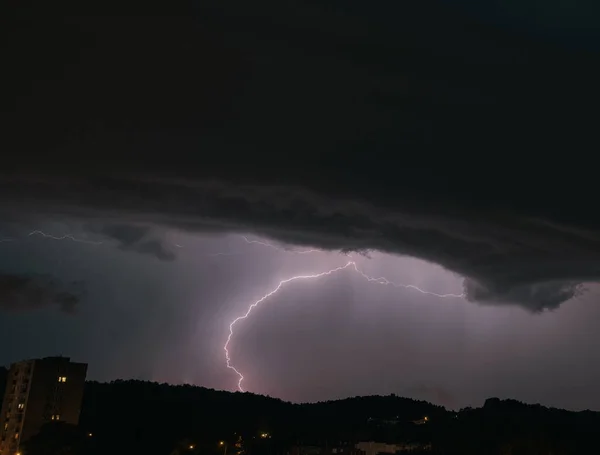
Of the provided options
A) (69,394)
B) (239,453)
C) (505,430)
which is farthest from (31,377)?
(505,430)

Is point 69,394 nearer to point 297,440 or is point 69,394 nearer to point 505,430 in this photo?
point 297,440

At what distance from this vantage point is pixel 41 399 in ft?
428

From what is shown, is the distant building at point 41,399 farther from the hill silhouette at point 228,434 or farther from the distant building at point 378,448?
the distant building at point 378,448

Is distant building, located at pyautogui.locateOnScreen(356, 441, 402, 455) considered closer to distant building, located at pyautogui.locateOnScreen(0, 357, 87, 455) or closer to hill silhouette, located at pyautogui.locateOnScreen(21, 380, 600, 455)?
hill silhouette, located at pyautogui.locateOnScreen(21, 380, 600, 455)

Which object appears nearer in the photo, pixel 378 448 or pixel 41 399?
pixel 41 399

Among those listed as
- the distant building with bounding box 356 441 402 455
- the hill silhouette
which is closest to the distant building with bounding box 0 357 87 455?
the hill silhouette

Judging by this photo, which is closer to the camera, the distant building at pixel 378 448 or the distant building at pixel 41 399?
the distant building at pixel 41 399

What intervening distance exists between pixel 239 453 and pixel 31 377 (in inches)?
2175

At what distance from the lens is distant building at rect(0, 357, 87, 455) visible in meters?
128

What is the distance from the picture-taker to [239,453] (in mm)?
166625

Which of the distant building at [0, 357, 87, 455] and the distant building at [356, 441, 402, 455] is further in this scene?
the distant building at [356, 441, 402, 455]

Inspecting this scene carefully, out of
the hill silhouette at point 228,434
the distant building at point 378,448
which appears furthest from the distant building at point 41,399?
the distant building at point 378,448

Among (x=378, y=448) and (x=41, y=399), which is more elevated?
(x=41, y=399)

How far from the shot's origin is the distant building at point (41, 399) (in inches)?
5032
